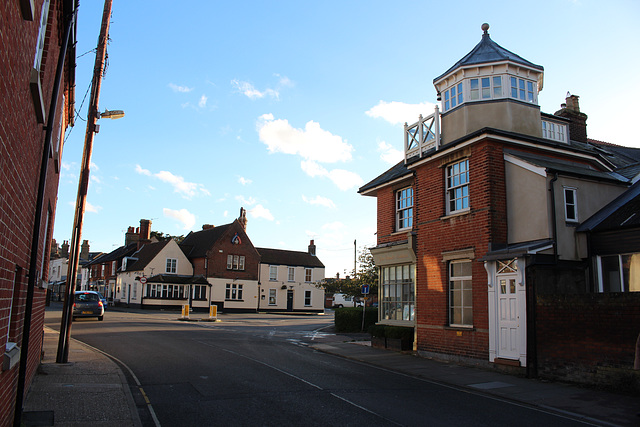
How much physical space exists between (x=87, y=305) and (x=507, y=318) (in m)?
22.5

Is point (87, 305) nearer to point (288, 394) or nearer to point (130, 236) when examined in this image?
point (288, 394)

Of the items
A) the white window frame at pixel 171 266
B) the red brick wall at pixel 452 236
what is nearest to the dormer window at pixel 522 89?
the red brick wall at pixel 452 236

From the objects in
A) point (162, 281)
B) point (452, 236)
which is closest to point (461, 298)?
point (452, 236)

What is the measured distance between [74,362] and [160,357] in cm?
236

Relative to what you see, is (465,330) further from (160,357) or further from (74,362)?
(74,362)

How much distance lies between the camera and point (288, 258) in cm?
5556

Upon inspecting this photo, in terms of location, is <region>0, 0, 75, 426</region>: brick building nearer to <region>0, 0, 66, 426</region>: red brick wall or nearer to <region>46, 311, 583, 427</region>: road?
<region>0, 0, 66, 426</region>: red brick wall

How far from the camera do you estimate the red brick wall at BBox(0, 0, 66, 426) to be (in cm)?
392

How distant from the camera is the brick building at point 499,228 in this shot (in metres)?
12.3

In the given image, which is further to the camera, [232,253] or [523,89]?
[232,253]

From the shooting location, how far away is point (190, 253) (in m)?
52.3

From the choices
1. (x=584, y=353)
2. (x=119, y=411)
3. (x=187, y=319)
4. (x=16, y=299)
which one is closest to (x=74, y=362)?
(x=119, y=411)

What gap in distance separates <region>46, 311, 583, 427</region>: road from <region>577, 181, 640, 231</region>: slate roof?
6038mm

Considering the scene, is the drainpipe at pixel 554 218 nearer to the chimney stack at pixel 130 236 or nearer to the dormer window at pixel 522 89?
the dormer window at pixel 522 89
